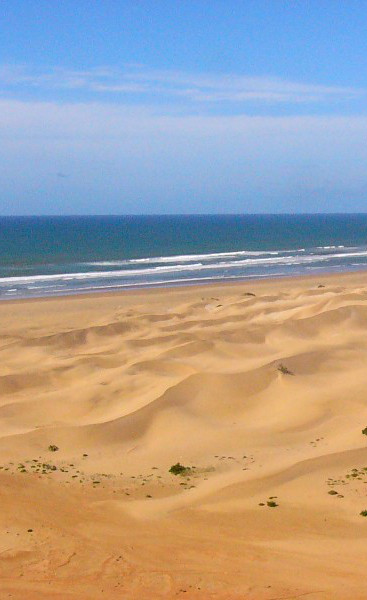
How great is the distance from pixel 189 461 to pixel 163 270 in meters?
39.7

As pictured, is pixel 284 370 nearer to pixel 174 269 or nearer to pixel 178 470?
pixel 178 470

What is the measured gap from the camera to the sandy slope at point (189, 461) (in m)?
6.98

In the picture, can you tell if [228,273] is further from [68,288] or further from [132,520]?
[132,520]

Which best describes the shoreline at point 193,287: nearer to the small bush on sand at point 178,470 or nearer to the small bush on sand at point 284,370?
the small bush on sand at point 284,370

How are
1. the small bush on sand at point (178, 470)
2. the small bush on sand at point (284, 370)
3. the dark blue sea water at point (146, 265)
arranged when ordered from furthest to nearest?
1. the dark blue sea water at point (146, 265)
2. the small bush on sand at point (284, 370)
3. the small bush on sand at point (178, 470)

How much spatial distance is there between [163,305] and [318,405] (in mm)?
18049

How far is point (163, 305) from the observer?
1206 inches

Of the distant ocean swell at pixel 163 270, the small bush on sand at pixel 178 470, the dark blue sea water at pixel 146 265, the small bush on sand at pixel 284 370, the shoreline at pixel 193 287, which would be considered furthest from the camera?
the dark blue sea water at pixel 146 265

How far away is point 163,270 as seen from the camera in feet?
165

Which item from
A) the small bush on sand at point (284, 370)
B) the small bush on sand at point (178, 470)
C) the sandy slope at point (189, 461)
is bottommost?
the small bush on sand at point (178, 470)

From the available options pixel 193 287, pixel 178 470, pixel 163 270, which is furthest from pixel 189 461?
pixel 163 270

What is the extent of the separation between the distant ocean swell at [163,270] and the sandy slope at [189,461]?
19.1 m

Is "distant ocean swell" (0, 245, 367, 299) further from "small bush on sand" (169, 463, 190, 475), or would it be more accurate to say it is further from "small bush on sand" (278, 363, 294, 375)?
"small bush on sand" (169, 463, 190, 475)

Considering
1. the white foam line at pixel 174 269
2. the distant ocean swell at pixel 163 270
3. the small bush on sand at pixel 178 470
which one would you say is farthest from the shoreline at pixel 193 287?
the small bush on sand at pixel 178 470
